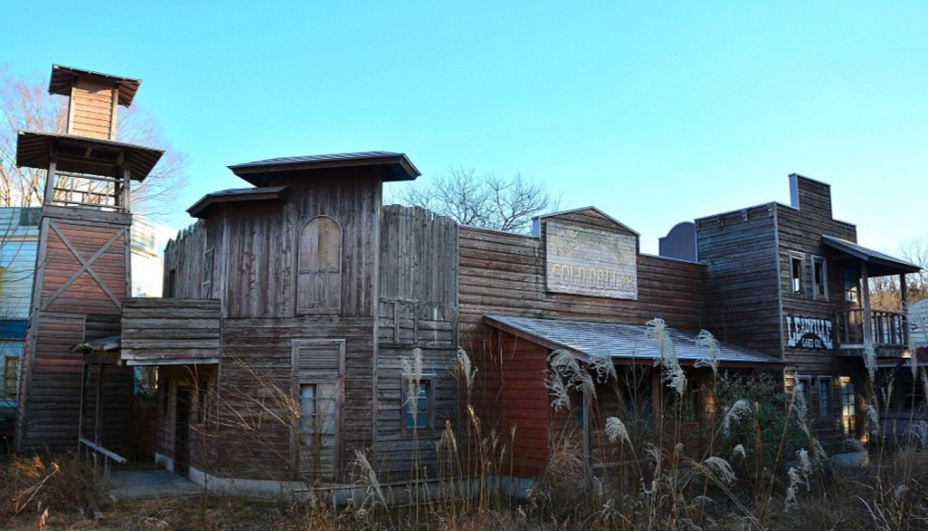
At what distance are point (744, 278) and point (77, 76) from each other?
60.3 ft

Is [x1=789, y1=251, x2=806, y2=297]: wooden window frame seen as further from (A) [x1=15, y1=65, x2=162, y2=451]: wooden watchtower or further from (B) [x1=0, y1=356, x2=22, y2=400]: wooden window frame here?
(B) [x1=0, y1=356, x2=22, y2=400]: wooden window frame

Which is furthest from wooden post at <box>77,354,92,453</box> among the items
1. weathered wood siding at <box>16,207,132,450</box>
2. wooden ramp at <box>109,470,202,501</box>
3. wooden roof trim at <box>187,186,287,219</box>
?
wooden roof trim at <box>187,186,287,219</box>

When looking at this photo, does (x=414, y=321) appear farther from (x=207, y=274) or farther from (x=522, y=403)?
(x=207, y=274)

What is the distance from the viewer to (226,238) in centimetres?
1529

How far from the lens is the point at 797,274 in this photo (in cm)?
2036

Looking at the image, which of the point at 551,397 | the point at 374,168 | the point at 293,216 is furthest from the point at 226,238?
the point at 551,397

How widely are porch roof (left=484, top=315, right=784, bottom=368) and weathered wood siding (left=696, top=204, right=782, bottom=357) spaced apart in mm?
1080

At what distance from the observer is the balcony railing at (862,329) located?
69.3 feet

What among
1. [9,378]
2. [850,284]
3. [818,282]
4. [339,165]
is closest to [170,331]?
[339,165]

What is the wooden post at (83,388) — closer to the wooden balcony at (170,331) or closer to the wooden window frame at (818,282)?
the wooden balcony at (170,331)

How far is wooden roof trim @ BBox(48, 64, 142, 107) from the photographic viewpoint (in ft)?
62.0

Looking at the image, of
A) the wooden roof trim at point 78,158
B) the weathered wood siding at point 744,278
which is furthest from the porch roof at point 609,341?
the wooden roof trim at point 78,158

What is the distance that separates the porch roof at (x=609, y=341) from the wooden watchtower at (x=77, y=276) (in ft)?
32.6

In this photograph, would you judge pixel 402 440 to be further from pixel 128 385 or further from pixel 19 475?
pixel 128 385
